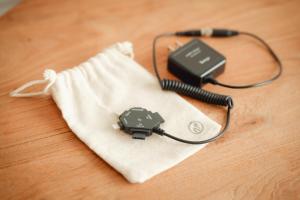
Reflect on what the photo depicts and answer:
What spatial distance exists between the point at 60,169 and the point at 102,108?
162mm

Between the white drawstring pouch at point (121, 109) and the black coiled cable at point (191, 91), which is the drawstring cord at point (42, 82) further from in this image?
the black coiled cable at point (191, 91)

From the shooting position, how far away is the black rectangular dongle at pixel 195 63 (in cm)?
79

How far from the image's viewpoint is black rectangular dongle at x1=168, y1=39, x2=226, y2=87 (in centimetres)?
79

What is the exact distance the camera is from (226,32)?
3.01 feet

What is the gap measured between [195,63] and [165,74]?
81mm

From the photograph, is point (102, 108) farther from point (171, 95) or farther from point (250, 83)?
point (250, 83)

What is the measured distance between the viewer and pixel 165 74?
842 mm

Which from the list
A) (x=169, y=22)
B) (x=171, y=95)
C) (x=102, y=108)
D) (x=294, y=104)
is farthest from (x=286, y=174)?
(x=169, y=22)

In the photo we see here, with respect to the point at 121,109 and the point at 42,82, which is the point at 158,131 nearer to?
the point at 121,109

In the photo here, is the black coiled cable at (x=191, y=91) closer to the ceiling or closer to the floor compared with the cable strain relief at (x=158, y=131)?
closer to the ceiling

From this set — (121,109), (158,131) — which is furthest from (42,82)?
(158,131)

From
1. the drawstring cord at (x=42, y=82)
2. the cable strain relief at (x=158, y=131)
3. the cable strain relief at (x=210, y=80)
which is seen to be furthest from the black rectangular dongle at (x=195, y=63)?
the drawstring cord at (x=42, y=82)

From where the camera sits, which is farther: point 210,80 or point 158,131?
point 210,80

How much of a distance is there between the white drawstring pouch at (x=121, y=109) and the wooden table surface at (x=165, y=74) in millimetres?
23
